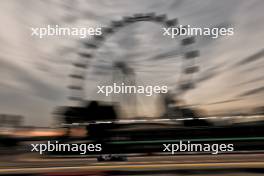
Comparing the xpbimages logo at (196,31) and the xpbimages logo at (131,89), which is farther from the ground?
the xpbimages logo at (196,31)

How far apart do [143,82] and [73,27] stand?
1.60 ft

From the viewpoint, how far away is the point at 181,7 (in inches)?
97.1

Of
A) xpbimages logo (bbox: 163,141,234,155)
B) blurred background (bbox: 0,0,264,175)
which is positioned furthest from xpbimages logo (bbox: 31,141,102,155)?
xpbimages logo (bbox: 163,141,234,155)

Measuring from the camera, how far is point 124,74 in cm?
242

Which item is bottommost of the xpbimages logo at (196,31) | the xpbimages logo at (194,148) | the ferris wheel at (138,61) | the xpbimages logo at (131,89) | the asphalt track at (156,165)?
the asphalt track at (156,165)

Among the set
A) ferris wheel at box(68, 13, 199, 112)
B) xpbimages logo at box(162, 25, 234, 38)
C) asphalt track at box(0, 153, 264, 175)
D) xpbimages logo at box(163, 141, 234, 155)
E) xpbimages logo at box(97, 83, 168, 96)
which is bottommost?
asphalt track at box(0, 153, 264, 175)

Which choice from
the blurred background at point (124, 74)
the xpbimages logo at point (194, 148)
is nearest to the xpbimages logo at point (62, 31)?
the blurred background at point (124, 74)

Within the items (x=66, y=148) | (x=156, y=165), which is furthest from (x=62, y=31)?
(x=156, y=165)

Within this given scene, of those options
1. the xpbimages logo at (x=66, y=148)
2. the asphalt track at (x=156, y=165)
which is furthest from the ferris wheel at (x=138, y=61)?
the asphalt track at (x=156, y=165)

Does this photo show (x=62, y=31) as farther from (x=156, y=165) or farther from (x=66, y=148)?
(x=156, y=165)

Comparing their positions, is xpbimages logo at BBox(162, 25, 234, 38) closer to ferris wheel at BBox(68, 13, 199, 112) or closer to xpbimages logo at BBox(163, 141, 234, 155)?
ferris wheel at BBox(68, 13, 199, 112)

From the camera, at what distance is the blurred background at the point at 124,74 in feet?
8.00

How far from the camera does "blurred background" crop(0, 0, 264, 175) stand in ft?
8.00

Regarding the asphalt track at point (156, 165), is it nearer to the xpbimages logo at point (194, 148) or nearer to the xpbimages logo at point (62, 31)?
the xpbimages logo at point (194, 148)
